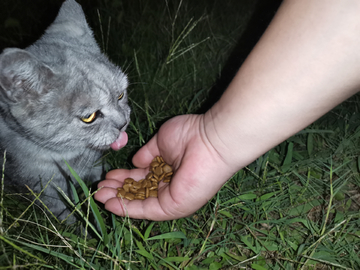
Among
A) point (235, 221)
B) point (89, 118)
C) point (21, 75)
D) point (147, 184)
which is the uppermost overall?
point (21, 75)

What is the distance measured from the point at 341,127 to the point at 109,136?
4.72 ft

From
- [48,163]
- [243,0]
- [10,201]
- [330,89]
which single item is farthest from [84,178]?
[243,0]

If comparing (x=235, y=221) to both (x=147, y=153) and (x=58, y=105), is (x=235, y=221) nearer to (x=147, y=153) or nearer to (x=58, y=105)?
(x=147, y=153)

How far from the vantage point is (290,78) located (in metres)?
1.17

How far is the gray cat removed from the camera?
1327mm

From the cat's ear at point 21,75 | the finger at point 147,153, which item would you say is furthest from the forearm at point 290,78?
the cat's ear at point 21,75

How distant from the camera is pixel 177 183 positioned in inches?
55.5

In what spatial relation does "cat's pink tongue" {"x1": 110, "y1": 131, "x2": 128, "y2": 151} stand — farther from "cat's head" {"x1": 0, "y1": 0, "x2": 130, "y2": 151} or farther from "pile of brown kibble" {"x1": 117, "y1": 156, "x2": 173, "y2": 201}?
"pile of brown kibble" {"x1": 117, "y1": 156, "x2": 173, "y2": 201}

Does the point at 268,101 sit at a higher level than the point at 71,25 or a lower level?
lower

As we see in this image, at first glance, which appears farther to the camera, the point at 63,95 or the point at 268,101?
the point at 63,95

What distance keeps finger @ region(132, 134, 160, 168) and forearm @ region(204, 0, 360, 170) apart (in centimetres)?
46

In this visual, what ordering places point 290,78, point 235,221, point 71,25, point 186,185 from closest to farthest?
point 290,78 < point 186,185 < point 235,221 < point 71,25

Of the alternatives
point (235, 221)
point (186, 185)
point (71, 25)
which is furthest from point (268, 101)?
point (71, 25)

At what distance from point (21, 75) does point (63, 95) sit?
20 cm
